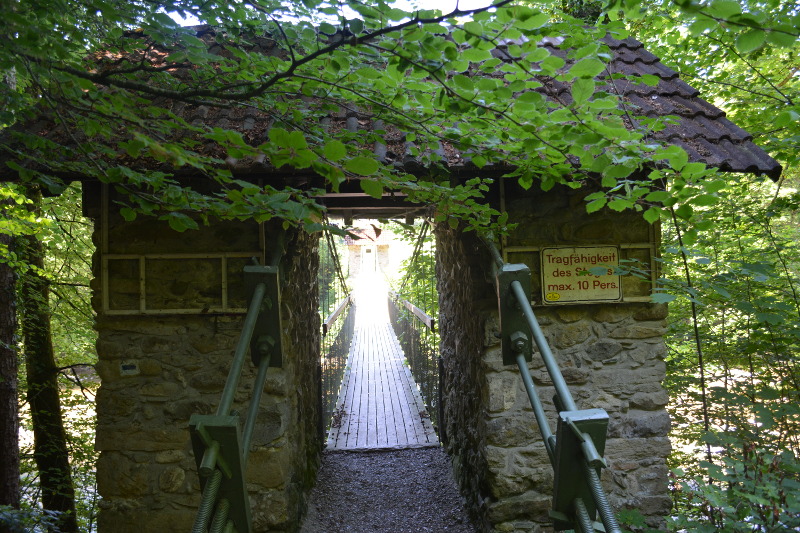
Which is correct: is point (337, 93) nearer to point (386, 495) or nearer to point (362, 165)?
point (362, 165)

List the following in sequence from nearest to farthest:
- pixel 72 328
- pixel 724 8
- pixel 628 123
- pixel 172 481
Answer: pixel 724 8
pixel 628 123
pixel 172 481
pixel 72 328

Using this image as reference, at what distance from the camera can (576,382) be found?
8.63ft

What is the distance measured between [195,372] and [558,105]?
2045 millimetres

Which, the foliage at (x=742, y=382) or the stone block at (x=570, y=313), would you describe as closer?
the foliage at (x=742, y=382)

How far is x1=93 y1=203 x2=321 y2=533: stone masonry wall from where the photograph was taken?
8.23ft

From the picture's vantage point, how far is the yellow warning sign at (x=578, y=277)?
2.60m

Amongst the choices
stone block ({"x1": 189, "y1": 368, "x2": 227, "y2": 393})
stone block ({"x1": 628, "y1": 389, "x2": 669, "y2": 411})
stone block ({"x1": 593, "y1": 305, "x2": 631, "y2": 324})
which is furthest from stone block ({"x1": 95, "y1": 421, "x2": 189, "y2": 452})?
stone block ({"x1": 628, "y1": 389, "x2": 669, "y2": 411})

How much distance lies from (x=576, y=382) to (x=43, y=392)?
4.74m

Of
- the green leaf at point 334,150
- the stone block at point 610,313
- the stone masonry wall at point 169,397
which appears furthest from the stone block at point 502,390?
the green leaf at point 334,150

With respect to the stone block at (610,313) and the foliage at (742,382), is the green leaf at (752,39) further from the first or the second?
the stone block at (610,313)

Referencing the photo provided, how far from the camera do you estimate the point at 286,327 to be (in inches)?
104

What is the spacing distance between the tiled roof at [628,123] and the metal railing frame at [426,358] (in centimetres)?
229

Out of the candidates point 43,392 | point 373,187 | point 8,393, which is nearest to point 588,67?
point 373,187

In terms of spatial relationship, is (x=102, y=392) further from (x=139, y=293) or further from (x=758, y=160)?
(x=758, y=160)
